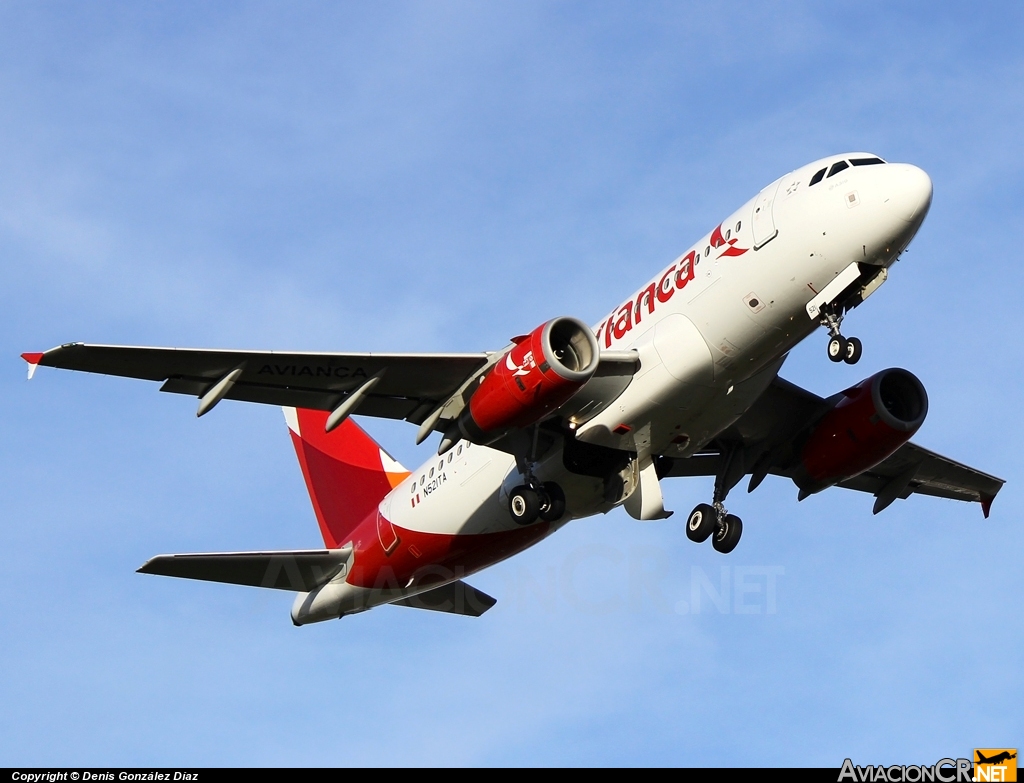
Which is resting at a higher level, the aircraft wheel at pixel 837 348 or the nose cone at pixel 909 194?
the nose cone at pixel 909 194

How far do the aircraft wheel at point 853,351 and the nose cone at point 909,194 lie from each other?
222cm

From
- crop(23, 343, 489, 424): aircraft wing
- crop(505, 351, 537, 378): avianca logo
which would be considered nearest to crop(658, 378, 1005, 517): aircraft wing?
crop(505, 351, 537, 378): avianca logo

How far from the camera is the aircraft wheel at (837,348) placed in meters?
23.3

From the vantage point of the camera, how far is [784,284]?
77.0 ft

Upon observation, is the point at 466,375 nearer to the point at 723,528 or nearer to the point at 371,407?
the point at 371,407

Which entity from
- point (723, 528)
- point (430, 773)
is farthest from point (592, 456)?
point (430, 773)

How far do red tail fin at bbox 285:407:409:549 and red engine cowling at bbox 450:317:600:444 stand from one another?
816cm

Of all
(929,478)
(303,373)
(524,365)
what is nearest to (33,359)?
(303,373)

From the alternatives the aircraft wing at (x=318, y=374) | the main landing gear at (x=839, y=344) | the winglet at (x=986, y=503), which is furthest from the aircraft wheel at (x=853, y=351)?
the winglet at (x=986, y=503)

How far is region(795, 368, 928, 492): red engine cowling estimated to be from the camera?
91.8ft

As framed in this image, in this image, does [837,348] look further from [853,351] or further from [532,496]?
[532,496]

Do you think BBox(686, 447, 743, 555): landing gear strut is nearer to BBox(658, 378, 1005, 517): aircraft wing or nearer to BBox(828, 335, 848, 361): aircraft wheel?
BBox(658, 378, 1005, 517): aircraft wing

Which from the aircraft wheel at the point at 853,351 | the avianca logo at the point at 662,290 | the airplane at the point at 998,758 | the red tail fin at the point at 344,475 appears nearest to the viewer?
the airplane at the point at 998,758

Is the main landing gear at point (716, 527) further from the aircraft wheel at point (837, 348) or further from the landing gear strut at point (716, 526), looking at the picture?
the aircraft wheel at point (837, 348)
